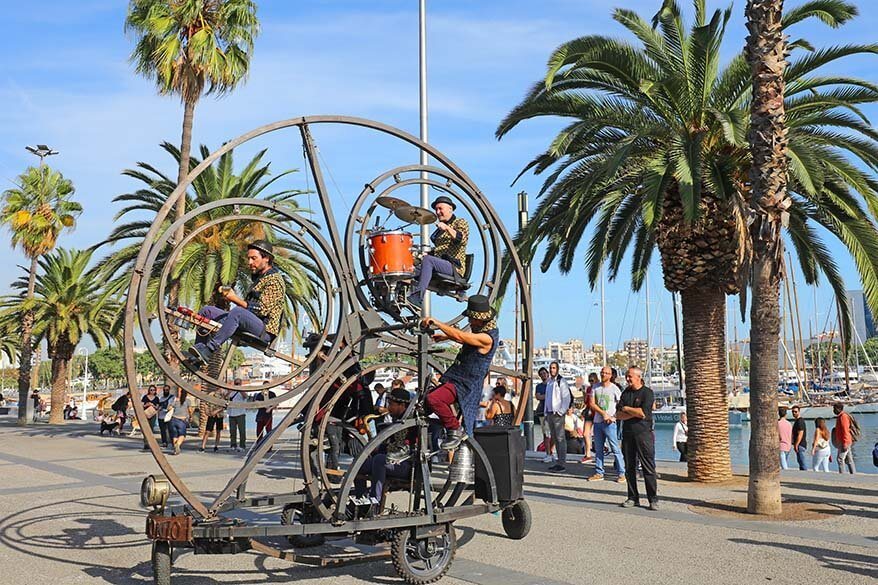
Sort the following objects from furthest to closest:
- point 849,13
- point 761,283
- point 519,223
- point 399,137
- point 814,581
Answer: point 519,223, point 849,13, point 761,283, point 399,137, point 814,581

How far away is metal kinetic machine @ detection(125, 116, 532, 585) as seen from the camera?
6.90 meters

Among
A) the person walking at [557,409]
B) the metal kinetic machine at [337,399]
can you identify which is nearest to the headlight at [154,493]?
the metal kinetic machine at [337,399]

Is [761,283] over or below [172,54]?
below

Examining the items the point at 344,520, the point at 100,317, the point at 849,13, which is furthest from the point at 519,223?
the point at 100,317

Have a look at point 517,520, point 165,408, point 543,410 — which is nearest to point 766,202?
point 517,520

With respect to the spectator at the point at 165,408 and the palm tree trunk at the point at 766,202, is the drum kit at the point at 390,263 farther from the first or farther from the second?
the spectator at the point at 165,408

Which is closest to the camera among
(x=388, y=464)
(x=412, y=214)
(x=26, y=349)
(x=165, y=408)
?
(x=388, y=464)

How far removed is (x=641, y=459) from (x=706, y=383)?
3.42 meters

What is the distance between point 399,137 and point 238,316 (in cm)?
251

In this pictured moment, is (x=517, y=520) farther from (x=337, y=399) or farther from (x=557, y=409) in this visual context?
(x=557, y=409)

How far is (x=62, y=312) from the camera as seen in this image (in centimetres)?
3538

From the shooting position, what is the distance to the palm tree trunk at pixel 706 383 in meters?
13.5

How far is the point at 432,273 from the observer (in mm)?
8828

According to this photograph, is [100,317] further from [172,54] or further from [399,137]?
[399,137]
